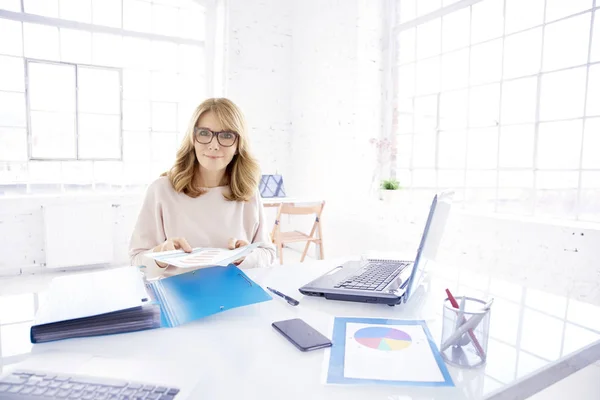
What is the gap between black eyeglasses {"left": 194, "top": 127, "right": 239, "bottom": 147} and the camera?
158cm

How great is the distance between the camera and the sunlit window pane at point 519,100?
2666 mm

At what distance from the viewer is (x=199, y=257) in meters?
1.13

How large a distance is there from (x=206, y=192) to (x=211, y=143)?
0.23 metres

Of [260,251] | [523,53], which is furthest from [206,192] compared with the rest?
[523,53]

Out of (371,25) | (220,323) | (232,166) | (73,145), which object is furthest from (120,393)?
(73,145)

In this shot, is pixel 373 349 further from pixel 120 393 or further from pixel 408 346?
pixel 120 393

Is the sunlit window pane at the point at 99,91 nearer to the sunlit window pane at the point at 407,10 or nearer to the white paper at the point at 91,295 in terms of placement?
the sunlit window pane at the point at 407,10

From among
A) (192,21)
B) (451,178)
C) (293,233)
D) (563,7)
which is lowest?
(293,233)

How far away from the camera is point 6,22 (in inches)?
150

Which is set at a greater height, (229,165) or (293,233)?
(229,165)

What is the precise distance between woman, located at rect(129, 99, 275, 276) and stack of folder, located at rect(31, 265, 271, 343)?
0.40 meters

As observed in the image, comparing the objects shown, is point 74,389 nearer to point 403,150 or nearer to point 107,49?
point 403,150

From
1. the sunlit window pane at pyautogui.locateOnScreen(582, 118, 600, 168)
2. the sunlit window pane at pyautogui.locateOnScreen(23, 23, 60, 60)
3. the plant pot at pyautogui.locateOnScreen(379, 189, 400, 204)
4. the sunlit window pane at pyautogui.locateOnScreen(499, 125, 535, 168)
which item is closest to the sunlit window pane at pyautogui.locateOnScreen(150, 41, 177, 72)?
the sunlit window pane at pyautogui.locateOnScreen(23, 23, 60, 60)

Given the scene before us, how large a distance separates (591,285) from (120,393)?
2.45 metres
